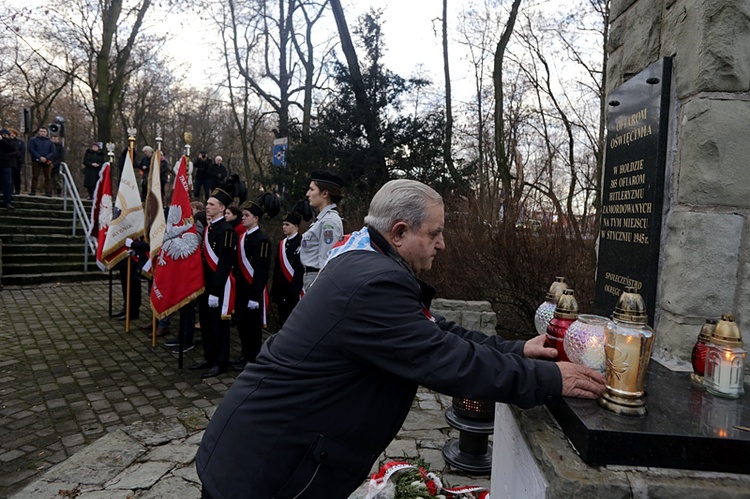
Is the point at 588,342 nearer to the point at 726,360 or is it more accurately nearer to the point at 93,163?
the point at 726,360

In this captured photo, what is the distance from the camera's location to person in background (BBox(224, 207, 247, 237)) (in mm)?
6148

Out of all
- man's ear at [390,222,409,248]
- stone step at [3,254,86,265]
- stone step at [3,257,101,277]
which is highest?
man's ear at [390,222,409,248]

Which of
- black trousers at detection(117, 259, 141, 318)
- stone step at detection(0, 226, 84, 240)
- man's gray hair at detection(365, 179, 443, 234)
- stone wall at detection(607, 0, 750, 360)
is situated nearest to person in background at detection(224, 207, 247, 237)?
black trousers at detection(117, 259, 141, 318)

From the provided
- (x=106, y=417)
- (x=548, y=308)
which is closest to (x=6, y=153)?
(x=106, y=417)

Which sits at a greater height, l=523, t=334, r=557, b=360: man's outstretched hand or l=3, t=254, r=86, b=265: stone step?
l=523, t=334, r=557, b=360: man's outstretched hand

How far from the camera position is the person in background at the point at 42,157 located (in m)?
15.7

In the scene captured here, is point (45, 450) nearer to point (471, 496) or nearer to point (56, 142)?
point (471, 496)

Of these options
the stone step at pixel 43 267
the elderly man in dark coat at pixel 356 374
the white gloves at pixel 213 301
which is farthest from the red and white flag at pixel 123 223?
the elderly man in dark coat at pixel 356 374

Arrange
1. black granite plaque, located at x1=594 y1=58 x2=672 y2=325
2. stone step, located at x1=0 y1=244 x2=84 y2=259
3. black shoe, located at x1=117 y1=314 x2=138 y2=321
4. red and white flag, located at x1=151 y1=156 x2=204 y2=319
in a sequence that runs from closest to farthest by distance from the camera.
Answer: black granite plaque, located at x1=594 y1=58 x2=672 y2=325, red and white flag, located at x1=151 y1=156 x2=204 y2=319, black shoe, located at x1=117 y1=314 x2=138 y2=321, stone step, located at x1=0 y1=244 x2=84 y2=259

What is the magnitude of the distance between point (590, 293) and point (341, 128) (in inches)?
270

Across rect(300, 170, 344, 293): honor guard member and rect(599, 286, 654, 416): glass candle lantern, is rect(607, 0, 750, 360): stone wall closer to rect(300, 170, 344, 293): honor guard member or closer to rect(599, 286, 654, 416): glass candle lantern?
rect(599, 286, 654, 416): glass candle lantern

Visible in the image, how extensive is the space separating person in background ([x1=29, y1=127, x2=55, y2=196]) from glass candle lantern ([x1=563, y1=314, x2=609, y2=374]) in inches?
707

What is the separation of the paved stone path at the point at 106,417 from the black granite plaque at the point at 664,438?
1929mm

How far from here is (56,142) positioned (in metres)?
16.4
